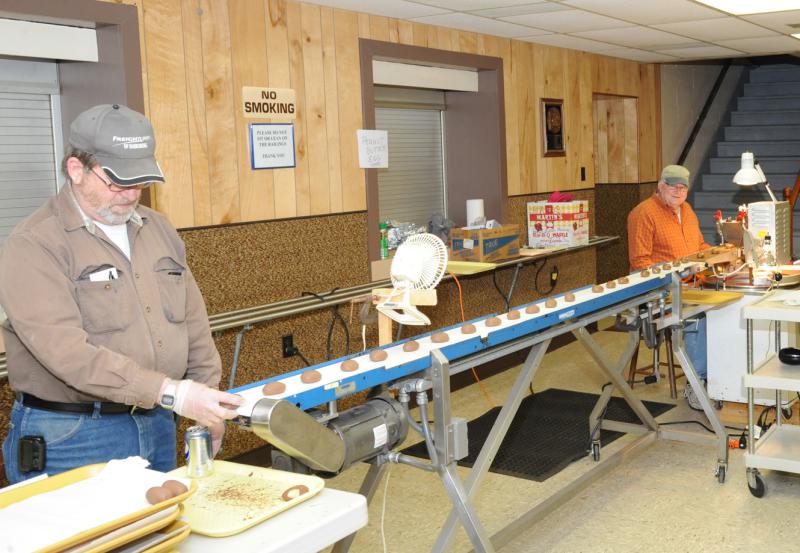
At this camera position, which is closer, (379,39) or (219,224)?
(219,224)

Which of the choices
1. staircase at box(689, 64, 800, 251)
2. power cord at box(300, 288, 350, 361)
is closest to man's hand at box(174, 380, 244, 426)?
power cord at box(300, 288, 350, 361)

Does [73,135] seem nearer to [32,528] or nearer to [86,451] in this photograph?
[86,451]

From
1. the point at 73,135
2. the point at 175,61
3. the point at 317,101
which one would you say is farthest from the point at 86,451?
the point at 317,101

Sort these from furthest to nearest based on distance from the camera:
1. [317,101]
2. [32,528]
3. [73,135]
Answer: [317,101]
[73,135]
[32,528]

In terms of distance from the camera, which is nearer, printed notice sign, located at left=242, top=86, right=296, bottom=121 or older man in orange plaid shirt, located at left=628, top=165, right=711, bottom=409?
printed notice sign, located at left=242, top=86, right=296, bottom=121

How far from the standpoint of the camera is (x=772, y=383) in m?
3.70

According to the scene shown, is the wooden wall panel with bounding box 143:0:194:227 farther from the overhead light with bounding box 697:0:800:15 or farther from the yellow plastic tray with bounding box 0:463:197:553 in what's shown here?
the overhead light with bounding box 697:0:800:15

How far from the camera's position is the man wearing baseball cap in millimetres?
2090

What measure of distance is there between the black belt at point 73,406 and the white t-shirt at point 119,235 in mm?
382

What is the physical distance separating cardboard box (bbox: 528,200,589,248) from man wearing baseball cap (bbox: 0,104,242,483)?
161 inches

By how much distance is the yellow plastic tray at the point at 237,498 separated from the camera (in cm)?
155

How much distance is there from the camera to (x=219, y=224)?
4148 millimetres

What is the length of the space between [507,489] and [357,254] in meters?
1.55

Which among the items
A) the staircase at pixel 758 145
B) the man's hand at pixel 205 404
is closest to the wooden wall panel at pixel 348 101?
the man's hand at pixel 205 404
